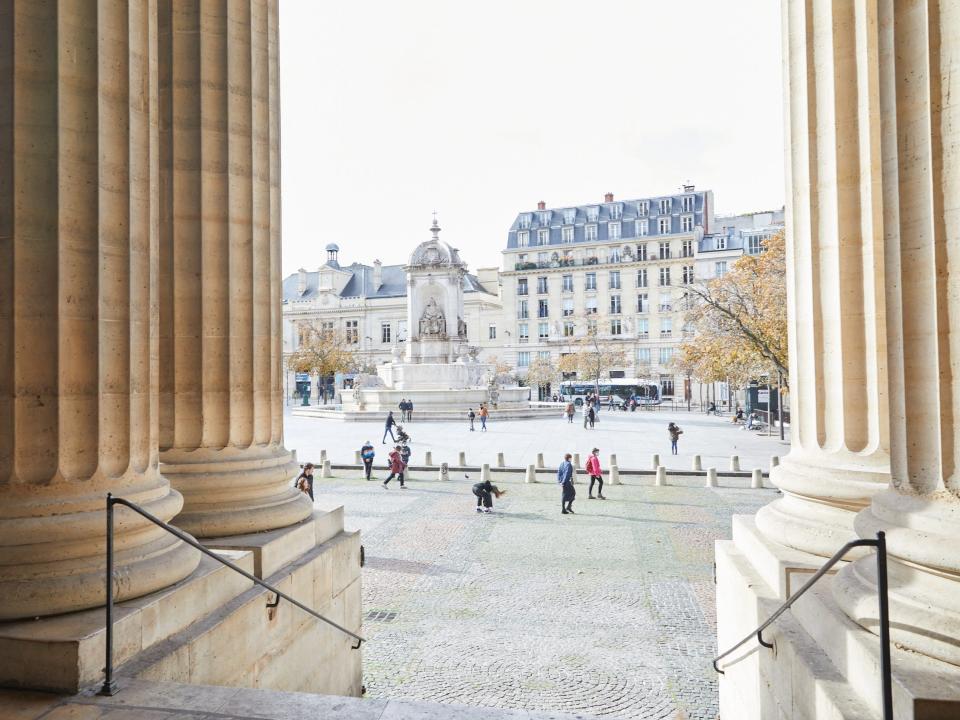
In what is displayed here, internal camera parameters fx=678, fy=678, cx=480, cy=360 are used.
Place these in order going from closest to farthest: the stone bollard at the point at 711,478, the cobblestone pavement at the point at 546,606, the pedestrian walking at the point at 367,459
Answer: the cobblestone pavement at the point at 546,606 → the stone bollard at the point at 711,478 → the pedestrian walking at the point at 367,459

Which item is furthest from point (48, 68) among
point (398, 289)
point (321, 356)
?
point (398, 289)

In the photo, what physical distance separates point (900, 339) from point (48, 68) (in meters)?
5.47

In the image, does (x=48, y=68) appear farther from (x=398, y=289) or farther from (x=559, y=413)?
(x=398, y=289)

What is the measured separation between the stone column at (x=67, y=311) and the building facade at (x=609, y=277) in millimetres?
73746

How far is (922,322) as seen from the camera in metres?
3.66

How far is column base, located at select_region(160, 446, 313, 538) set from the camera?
19.7 feet

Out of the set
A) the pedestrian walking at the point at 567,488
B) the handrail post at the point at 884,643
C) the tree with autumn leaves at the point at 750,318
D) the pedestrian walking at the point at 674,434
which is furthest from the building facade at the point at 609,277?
the handrail post at the point at 884,643

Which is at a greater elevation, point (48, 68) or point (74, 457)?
point (48, 68)

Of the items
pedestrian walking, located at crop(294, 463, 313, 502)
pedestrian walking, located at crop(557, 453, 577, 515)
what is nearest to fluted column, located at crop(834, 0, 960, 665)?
pedestrian walking, located at crop(557, 453, 577, 515)

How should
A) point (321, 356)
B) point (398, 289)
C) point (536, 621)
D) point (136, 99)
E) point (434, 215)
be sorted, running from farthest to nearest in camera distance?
1. point (398, 289)
2. point (321, 356)
3. point (434, 215)
4. point (536, 621)
5. point (136, 99)

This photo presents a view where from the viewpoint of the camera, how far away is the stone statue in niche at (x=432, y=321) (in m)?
47.6

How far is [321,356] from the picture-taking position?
7356 centimetres

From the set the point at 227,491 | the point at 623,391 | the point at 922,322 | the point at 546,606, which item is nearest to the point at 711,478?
the point at 546,606

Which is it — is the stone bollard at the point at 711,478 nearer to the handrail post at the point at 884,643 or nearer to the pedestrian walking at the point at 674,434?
the pedestrian walking at the point at 674,434
